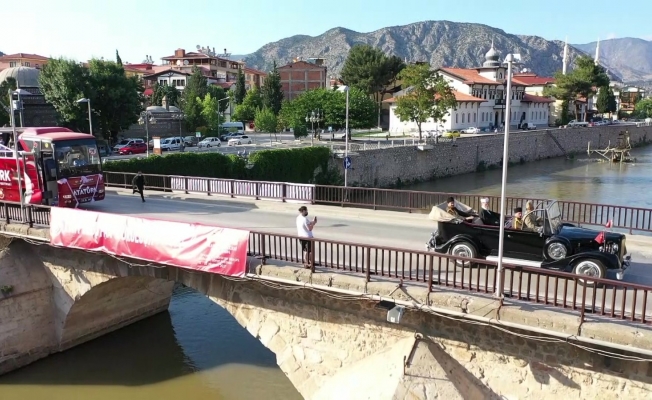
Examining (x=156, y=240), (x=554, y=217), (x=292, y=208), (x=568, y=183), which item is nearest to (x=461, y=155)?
(x=568, y=183)

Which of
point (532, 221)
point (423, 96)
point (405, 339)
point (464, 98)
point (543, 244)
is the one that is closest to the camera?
point (405, 339)

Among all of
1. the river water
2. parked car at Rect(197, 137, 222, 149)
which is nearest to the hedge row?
the river water

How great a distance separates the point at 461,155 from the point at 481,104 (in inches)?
1071

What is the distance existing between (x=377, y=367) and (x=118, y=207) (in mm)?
13527

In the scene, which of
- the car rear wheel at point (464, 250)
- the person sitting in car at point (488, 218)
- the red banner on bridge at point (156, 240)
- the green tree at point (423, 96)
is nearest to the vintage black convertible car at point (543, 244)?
the car rear wheel at point (464, 250)

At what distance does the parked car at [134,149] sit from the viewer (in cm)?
4850

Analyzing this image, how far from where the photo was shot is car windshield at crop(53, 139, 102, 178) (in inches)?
734

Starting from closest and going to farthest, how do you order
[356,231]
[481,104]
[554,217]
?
[554,217] < [356,231] < [481,104]

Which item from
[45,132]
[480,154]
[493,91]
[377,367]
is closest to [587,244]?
[377,367]

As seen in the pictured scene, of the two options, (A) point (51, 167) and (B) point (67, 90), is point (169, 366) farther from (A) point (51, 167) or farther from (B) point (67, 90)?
(B) point (67, 90)

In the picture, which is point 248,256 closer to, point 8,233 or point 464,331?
point 464,331

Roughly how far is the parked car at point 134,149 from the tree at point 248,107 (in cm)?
3728

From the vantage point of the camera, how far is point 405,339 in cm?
Result: 1092

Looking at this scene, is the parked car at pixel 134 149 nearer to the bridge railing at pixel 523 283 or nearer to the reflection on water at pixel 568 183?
the reflection on water at pixel 568 183
